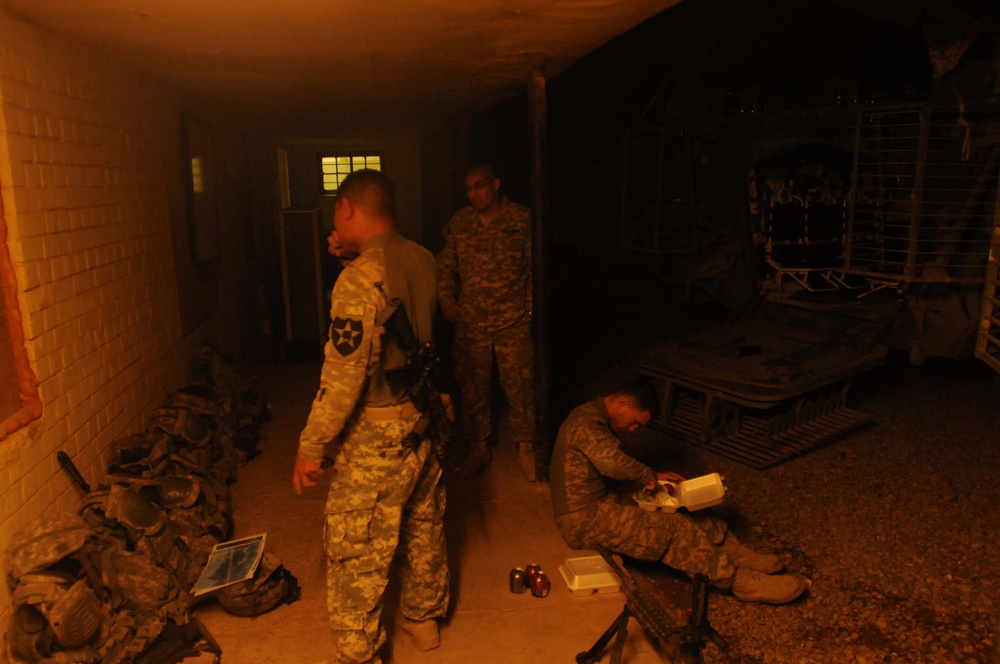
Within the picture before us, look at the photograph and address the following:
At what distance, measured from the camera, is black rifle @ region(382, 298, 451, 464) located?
8.75ft

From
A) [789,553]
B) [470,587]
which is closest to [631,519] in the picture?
[470,587]

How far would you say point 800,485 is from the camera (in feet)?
15.0

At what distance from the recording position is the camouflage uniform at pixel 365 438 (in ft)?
8.46

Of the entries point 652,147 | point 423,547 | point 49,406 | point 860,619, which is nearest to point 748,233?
point 652,147

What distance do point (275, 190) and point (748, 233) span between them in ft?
24.2

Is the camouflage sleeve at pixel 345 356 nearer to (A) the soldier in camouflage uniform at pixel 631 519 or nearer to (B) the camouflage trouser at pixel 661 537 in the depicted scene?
(A) the soldier in camouflage uniform at pixel 631 519

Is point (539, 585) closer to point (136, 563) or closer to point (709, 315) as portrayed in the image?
point (136, 563)

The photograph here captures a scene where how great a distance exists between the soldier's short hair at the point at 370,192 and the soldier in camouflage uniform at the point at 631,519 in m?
1.46

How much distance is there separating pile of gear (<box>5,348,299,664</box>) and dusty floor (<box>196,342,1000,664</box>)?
173mm

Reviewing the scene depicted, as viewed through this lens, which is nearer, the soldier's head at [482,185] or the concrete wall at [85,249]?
the concrete wall at [85,249]

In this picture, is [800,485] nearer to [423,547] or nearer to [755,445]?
[755,445]

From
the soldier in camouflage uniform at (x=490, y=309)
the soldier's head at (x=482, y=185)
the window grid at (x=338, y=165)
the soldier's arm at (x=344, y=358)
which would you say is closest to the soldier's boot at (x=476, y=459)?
the soldier in camouflage uniform at (x=490, y=309)

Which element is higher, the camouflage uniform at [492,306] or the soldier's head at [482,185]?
the soldier's head at [482,185]

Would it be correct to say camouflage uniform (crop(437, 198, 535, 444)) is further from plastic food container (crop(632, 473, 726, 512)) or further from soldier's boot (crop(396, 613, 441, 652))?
soldier's boot (crop(396, 613, 441, 652))
